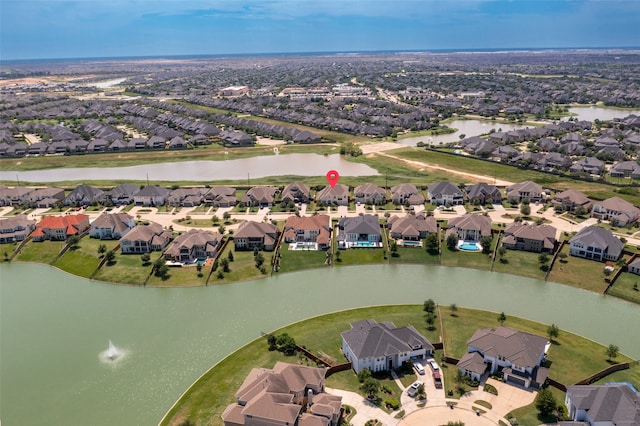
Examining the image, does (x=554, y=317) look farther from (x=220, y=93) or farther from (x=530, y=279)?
(x=220, y=93)

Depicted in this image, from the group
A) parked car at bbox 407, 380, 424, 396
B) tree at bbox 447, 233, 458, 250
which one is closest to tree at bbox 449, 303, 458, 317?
parked car at bbox 407, 380, 424, 396

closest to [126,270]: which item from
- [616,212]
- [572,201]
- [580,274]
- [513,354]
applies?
[513,354]

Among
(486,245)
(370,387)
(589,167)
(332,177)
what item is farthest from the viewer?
(589,167)

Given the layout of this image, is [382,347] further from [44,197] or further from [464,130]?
[464,130]

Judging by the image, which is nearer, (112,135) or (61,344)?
(61,344)

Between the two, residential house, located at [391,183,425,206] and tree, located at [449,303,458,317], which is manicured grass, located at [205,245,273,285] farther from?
residential house, located at [391,183,425,206]

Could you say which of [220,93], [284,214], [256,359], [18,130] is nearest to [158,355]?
[256,359]
